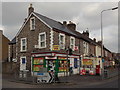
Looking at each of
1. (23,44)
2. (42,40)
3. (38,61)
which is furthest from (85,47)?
(23,44)

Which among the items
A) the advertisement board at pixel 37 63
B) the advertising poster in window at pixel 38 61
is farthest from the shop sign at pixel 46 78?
the advertising poster in window at pixel 38 61

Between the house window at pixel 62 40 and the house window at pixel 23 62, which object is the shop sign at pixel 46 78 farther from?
the house window at pixel 23 62

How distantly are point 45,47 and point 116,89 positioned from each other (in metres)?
12.5

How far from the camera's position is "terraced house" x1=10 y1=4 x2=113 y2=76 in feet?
74.5

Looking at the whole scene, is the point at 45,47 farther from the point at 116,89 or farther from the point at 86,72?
the point at 116,89

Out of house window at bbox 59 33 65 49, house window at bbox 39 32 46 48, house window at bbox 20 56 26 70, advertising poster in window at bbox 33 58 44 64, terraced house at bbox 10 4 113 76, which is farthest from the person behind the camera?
house window at bbox 20 56 26 70

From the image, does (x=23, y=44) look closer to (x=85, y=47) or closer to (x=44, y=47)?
(x=44, y=47)

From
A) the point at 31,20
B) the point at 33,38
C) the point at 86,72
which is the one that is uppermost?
the point at 31,20

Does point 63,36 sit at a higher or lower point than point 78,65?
higher

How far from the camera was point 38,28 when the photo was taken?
24391mm

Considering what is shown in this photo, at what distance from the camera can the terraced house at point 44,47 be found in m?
22.7

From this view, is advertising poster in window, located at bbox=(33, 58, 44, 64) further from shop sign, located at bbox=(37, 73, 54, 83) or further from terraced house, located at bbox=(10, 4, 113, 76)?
shop sign, located at bbox=(37, 73, 54, 83)

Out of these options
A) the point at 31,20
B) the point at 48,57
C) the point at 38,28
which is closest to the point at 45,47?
the point at 48,57

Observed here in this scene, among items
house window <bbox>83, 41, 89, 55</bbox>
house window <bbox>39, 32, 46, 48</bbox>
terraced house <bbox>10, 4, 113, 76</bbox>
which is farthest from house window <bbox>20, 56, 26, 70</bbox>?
house window <bbox>83, 41, 89, 55</bbox>
